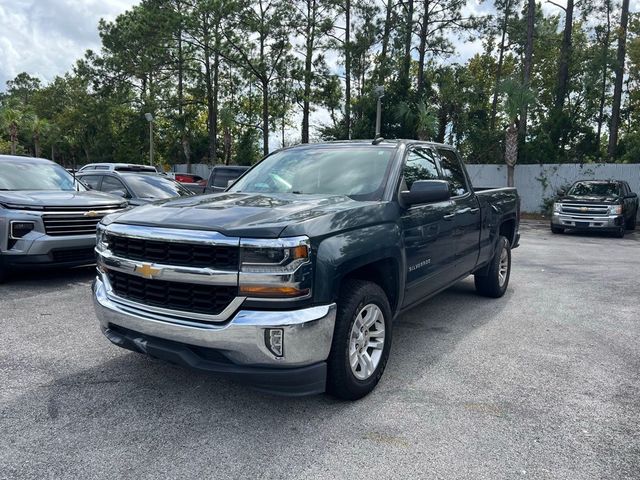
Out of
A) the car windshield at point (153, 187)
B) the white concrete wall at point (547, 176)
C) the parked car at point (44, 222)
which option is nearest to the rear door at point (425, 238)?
the parked car at point (44, 222)

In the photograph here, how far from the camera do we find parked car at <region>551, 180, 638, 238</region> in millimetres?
14156

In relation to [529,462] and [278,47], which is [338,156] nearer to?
[529,462]

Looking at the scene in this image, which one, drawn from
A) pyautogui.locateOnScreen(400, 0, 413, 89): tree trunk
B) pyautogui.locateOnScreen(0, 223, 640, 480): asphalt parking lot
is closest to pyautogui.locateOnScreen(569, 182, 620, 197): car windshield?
pyautogui.locateOnScreen(0, 223, 640, 480): asphalt parking lot

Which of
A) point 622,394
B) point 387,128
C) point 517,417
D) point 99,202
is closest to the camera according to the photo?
point 517,417

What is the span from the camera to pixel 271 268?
2.82m

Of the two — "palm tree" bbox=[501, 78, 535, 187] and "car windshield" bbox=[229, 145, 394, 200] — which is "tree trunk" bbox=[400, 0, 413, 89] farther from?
"car windshield" bbox=[229, 145, 394, 200]

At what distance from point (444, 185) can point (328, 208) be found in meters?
1.05

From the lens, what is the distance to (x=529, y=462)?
273cm

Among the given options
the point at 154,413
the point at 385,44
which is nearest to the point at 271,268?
the point at 154,413

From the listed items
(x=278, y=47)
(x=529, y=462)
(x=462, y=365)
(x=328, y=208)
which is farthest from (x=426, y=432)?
(x=278, y=47)

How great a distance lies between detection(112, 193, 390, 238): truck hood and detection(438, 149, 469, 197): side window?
1760 millimetres

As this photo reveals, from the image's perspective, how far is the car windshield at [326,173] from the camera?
13.2 ft

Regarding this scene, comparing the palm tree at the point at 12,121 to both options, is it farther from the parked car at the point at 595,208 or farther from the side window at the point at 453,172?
the side window at the point at 453,172

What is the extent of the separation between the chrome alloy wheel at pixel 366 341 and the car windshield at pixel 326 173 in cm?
93
